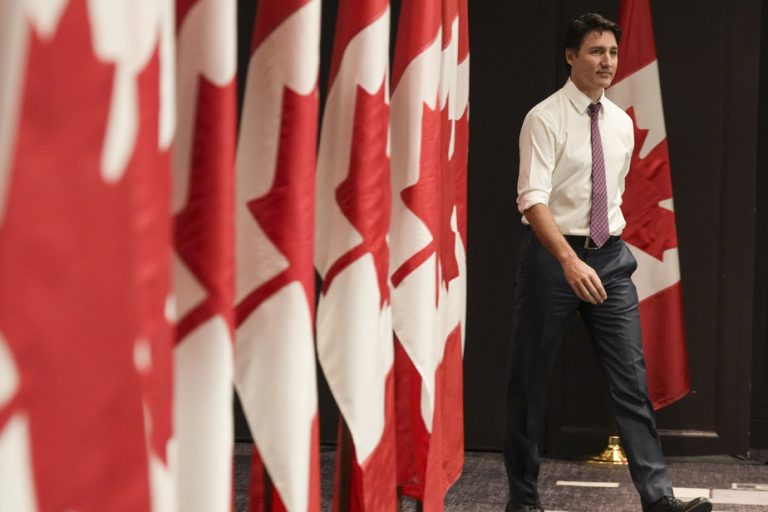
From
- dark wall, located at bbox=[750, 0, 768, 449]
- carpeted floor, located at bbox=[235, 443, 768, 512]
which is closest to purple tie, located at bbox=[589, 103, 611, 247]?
carpeted floor, located at bbox=[235, 443, 768, 512]

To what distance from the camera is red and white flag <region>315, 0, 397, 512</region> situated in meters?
2.32

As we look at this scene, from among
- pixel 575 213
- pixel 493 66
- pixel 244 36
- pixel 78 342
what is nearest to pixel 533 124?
pixel 575 213

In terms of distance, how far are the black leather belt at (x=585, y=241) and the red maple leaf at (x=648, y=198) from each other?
1.18 m

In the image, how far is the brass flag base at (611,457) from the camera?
5.47 m

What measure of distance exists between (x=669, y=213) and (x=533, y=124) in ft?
4.60

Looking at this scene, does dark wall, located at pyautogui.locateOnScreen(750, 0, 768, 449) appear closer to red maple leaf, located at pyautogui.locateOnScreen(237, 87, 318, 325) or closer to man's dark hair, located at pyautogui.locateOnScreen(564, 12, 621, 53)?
man's dark hair, located at pyautogui.locateOnScreen(564, 12, 621, 53)

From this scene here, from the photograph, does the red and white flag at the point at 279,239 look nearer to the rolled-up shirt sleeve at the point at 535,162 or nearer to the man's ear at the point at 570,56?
the rolled-up shirt sleeve at the point at 535,162

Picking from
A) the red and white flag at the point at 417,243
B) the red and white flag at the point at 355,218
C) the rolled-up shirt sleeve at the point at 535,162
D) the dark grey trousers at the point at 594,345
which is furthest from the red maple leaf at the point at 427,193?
the dark grey trousers at the point at 594,345

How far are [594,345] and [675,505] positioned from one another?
0.55 m

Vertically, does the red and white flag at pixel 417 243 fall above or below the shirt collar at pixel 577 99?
below

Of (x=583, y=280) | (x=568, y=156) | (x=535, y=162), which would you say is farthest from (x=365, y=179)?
(x=568, y=156)

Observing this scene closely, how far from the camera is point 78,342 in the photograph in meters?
1.12

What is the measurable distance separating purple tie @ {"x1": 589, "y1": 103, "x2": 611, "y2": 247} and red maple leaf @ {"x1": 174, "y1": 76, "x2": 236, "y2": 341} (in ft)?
8.37

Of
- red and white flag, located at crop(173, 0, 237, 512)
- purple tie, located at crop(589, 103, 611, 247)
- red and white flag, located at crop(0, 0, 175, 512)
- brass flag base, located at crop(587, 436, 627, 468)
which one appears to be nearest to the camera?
red and white flag, located at crop(0, 0, 175, 512)
